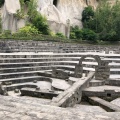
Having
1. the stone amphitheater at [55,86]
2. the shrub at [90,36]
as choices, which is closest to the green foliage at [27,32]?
the stone amphitheater at [55,86]

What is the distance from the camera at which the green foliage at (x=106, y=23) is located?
33.9 m

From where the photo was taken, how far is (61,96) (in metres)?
7.67

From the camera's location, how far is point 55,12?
3334 centimetres

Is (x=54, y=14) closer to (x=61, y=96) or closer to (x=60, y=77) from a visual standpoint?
(x=60, y=77)

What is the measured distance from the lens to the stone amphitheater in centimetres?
429

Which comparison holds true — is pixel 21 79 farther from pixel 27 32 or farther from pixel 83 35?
pixel 83 35

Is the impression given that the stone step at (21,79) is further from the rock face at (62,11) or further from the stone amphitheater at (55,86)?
the rock face at (62,11)

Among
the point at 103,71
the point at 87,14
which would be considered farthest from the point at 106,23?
the point at 103,71

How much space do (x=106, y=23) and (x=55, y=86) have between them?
1036 inches

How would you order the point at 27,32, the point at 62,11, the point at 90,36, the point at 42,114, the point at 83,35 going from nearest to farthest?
the point at 42,114
the point at 27,32
the point at 90,36
the point at 83,35
the point at 62,11

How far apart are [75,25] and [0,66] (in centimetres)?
2691

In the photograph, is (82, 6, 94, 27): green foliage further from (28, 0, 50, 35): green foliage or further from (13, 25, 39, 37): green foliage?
(13, 25, 39, 37): green foliage

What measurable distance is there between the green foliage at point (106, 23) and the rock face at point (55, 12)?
2778mm

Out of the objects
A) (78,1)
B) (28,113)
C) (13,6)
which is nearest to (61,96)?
(28,113)
